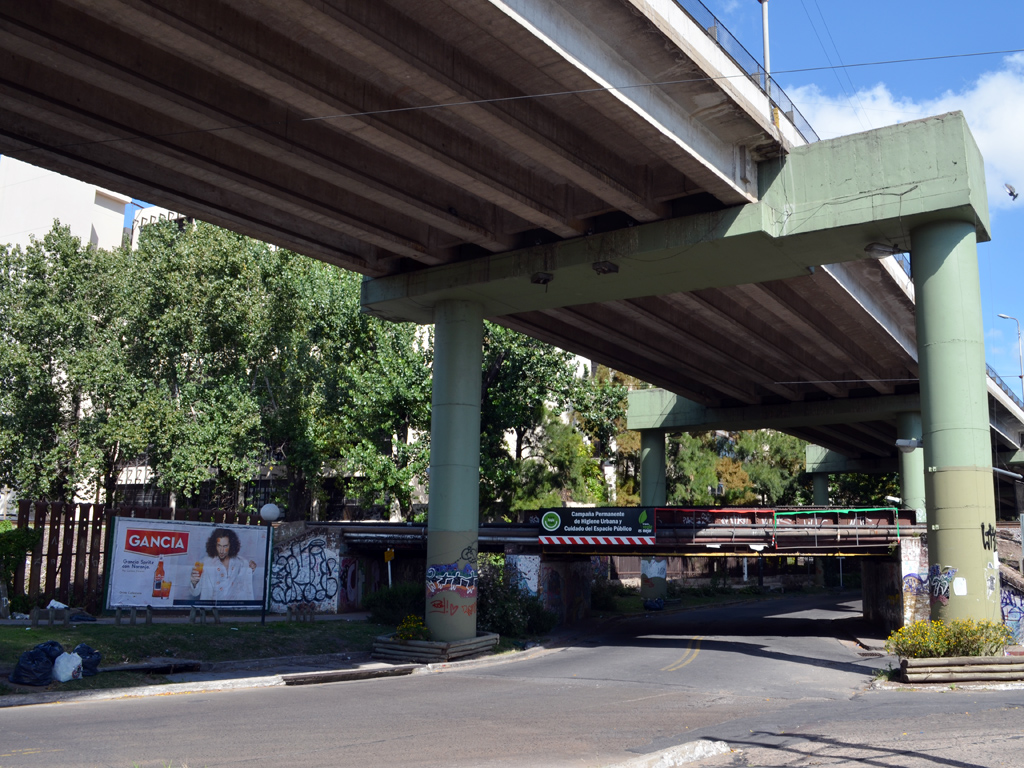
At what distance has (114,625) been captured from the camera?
67.8ft

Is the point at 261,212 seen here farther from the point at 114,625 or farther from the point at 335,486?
the point at 335,486

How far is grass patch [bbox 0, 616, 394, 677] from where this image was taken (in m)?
17.7

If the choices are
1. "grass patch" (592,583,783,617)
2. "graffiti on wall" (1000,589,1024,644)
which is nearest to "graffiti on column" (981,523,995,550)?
"graffiti on wall" (1000,589,1024,644)

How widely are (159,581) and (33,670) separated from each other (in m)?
10.9

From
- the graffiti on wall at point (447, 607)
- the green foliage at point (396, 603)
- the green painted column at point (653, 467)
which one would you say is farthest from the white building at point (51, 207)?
the graffiti on wall at point (447, 607)

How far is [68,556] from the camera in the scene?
945 inches

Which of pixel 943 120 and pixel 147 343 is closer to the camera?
pixel 943 120

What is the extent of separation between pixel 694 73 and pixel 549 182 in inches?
189

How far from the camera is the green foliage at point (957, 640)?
55.7 ft

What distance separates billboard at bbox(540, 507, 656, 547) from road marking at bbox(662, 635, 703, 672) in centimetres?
327

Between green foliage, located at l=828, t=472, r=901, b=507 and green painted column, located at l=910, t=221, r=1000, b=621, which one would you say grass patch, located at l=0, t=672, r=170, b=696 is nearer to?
green painted column, located at l=910, t=221, r=1000, b=621

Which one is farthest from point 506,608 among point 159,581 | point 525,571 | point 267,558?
point 159,581

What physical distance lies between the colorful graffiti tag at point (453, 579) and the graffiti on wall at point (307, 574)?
33.4 ft

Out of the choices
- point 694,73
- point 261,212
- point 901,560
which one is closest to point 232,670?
point 261,212
